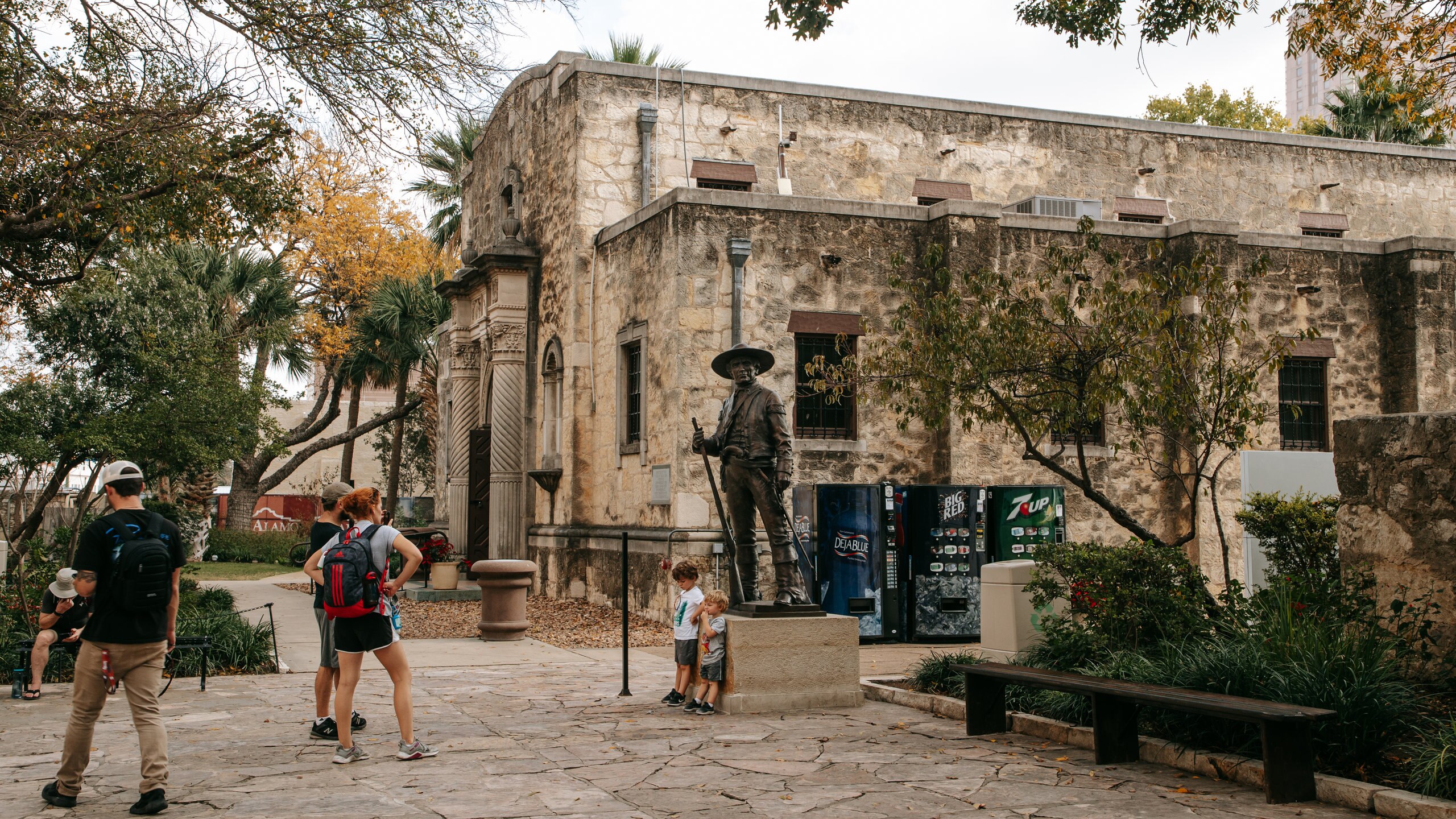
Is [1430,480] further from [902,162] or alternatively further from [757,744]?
[902,162]

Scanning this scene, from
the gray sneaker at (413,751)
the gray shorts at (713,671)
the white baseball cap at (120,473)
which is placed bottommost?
the gray sneaker at (413,751)

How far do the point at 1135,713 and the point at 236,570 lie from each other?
25.8 m

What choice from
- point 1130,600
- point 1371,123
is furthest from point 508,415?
point 1371,123

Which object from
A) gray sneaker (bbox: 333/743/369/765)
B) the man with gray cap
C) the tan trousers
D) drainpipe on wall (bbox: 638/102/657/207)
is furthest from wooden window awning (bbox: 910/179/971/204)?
the tan trousers

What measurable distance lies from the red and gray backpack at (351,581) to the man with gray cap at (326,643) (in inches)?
15.1

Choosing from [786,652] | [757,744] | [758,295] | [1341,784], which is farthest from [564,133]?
[1341,784]

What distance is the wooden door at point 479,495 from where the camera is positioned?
22.0m

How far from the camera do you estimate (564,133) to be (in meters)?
20.0

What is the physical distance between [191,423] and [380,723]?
1208 cm

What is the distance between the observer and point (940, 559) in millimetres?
14977

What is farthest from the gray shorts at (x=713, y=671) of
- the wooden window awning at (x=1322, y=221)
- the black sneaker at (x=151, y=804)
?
the wooden window awning at (x=1322, y=221)

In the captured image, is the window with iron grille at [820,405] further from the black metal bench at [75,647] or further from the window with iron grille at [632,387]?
the black metal bench at [75,647]

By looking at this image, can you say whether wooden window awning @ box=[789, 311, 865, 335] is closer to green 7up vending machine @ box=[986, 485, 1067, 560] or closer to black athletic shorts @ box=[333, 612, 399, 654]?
green 7up vending machine @ box=[986, 485, 1067, 560]

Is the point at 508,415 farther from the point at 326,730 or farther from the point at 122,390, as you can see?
the point at 326,730
